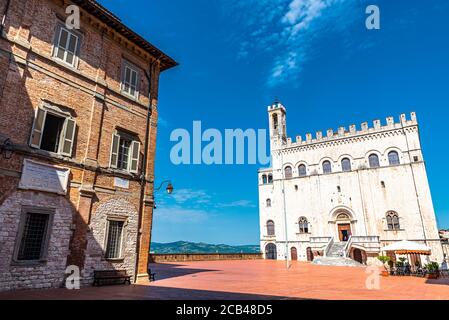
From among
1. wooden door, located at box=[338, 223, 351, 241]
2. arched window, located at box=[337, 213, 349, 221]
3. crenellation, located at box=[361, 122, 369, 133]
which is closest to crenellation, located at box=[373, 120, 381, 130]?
crenellation, located at box=[361, 122, 369, 133]

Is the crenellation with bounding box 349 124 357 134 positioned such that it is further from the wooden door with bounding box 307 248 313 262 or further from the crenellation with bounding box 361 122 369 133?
the wooden door with bounding box 307 248 313 262

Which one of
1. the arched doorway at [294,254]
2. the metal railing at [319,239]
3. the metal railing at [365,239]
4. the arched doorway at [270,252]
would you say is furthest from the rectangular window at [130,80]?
the arched doorway at [270,252]

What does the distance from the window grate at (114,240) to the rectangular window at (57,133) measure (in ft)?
10.8

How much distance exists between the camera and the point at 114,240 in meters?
11.4

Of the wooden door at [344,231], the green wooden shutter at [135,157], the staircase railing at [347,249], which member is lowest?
the staircase railing at [347,249]

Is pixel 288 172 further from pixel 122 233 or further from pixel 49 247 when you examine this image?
pixel 49 247

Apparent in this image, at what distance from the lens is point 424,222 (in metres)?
29.2

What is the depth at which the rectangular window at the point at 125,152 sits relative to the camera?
12.1 m

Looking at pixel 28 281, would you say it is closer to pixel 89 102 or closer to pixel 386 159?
pixel 89 102

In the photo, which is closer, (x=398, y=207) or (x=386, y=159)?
(x=398, y=207)

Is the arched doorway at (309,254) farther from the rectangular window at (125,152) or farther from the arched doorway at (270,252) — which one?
the rectangular window at (125,152)

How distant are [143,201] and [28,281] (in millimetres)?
5054

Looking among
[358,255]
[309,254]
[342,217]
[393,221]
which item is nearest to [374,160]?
[393,221]
